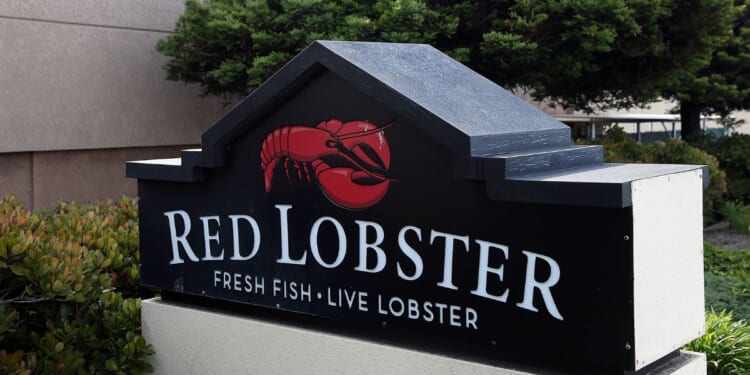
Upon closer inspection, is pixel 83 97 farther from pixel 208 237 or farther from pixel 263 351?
pixel 263 351

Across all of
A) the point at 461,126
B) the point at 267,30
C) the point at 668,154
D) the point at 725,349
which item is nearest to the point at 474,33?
the point at 267,30

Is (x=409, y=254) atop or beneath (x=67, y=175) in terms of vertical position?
beneath

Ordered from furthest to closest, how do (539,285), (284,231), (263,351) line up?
(263,351)
(284,231)
(539,285)

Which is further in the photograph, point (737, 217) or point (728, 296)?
point (737, 217)

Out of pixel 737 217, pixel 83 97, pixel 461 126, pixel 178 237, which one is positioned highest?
pixel 83 97

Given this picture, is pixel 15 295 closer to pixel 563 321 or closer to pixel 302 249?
pixel 302 249

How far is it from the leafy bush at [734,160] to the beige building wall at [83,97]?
31.8ft

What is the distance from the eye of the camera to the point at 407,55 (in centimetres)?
392

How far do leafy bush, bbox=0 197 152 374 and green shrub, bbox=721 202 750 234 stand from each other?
10.6 m

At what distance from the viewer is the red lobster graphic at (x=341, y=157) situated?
3525 mm

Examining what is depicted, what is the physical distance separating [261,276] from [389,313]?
0.73 metres

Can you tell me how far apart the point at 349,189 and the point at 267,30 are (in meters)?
6.83

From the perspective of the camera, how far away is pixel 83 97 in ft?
33.3

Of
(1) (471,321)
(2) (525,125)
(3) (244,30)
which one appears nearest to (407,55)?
(2) (525,125)
